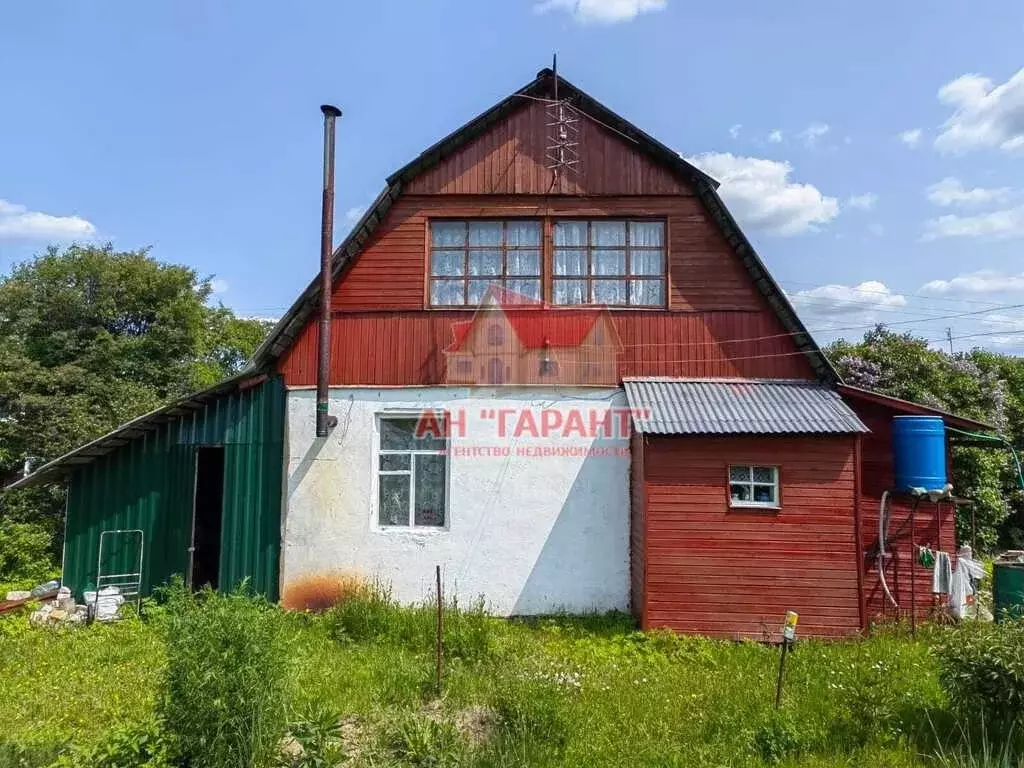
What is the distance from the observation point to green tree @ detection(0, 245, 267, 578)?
14.2 meters

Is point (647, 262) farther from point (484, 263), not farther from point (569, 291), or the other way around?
point (484, 263)

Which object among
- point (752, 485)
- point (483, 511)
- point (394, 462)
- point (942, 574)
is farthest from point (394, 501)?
point (942, 574)

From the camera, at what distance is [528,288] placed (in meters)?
8.63

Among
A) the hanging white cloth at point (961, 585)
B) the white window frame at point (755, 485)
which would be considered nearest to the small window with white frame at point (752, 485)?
the white window frame at point (755, 485)

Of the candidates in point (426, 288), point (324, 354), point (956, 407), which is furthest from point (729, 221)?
point (956, 407)

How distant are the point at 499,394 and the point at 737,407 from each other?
10.7 feet

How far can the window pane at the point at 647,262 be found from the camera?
8633 mm

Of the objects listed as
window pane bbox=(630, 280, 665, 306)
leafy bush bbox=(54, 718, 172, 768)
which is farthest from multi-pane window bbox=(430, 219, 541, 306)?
leafy bush bbox=(54, 718, 172, 768)

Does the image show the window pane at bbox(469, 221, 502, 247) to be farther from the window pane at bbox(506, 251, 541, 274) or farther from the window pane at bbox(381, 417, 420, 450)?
the window pane at bbox(381, 417, 420, 450)

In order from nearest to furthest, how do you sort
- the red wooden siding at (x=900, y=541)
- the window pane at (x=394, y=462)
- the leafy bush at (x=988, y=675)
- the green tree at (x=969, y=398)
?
the leafy bush at (x=988, y=675)
the red wooden siding at (x=900, y=541)
the window pane at (x=394, y=462)
the green tree at (x=969, y=398)

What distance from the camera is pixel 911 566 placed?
292 inches

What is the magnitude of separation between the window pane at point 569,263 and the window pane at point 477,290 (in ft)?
3.43

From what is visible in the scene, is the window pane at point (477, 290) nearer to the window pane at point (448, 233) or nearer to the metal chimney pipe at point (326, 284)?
the window pane at point (448, 233)

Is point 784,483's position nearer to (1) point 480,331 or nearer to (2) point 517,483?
(2) point 517,483
